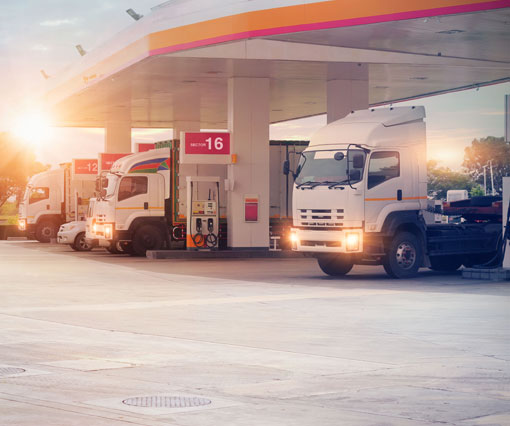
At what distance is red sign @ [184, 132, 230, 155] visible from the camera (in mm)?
31562

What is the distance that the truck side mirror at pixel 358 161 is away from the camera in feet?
71.5

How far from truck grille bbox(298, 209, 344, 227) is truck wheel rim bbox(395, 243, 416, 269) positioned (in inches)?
70.0

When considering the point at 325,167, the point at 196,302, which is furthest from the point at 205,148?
the point at 196,302

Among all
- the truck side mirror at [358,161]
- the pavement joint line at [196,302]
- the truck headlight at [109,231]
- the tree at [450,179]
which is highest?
the tree at [450,179]

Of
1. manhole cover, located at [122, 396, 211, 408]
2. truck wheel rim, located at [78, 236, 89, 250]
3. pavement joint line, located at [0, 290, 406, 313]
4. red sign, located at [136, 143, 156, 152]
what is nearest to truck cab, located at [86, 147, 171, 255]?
truck wheel rim, located at [78, 236, 89, 250]

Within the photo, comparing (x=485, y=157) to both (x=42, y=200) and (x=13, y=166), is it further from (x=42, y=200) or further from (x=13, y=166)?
(x=42, y=200)

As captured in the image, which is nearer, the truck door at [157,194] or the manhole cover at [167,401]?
the manhole cover at [167,401]

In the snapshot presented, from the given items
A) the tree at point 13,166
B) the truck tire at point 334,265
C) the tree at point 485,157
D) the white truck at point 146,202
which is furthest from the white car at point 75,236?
the tree at point 485,157

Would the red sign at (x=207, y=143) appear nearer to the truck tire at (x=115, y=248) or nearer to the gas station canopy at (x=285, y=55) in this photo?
the gas station canopy at (x=285, y=55)

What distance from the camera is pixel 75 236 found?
37.4m

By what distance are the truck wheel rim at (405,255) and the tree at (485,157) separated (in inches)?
4215

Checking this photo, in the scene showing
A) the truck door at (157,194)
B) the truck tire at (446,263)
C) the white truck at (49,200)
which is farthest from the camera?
the white truck at (49,200)

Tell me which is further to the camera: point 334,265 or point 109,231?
point 109,231

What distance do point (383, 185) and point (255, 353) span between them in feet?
38.4
